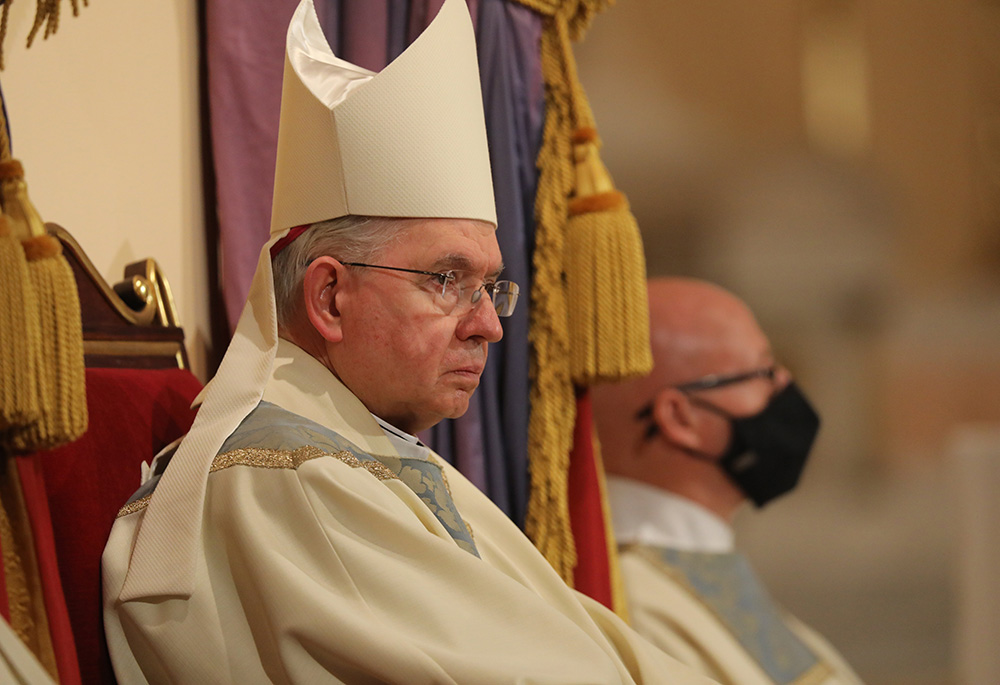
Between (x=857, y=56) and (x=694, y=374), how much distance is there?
1848mm

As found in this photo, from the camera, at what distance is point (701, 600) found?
5.73 feet

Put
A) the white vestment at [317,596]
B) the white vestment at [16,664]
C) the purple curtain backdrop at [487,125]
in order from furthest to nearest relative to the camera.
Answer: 1. the purple curtain backdrop at [487,125]
2. the white vestment at [317,596]
3. the white vestment at [16,664]

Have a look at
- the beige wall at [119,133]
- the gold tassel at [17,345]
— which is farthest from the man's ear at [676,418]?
the gold tassel at [17,345]

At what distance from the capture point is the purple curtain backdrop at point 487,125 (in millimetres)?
1525

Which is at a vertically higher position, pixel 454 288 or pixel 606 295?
pixel 454 288

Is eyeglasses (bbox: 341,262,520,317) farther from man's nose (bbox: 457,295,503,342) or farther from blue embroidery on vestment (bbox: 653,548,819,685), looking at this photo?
blue embroidery on vestment (bbox: 653,548,819,685)

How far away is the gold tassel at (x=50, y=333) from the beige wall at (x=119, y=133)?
0.40 metres

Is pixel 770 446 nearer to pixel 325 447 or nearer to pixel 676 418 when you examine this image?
pixel 676 418

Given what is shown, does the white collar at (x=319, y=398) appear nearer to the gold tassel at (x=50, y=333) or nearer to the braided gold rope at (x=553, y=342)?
the gold tassel at (x=50, y=333)

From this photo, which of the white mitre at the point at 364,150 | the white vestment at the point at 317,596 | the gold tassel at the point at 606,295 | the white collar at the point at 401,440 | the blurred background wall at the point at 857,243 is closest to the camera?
the white vestment at the point at 317,596

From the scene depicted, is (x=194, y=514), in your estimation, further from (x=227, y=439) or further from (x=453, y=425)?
(x=453, y=425)

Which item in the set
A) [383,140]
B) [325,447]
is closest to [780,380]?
[383,140]

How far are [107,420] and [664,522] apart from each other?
1032 mm

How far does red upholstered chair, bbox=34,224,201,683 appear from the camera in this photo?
100 centimetres
